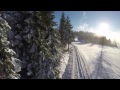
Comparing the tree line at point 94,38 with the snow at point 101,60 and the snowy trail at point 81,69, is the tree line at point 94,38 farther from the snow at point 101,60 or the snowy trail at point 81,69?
the snowy trail at point 81,69

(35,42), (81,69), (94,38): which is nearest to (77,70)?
(81,69)

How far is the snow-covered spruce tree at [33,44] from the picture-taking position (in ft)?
27.4

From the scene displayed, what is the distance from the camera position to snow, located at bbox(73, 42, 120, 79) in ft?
19.0

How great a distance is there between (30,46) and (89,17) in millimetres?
4132

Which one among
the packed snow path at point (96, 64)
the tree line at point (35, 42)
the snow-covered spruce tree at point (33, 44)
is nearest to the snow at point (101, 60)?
the packed snow path at point (96, 64)

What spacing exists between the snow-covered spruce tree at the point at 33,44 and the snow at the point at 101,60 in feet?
5.40

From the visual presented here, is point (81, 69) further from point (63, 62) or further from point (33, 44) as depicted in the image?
point (33, 44)

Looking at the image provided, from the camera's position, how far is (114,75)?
539 cm

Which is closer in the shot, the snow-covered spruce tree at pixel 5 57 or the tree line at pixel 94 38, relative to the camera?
the snow-covered spruce tree at pixel 5 57

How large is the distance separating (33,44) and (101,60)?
340cm

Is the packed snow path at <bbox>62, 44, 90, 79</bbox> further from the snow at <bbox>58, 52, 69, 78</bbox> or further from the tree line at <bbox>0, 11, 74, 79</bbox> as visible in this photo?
the tree line at <bbox>0, 11, 74, 79</bbox>
